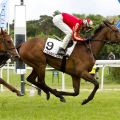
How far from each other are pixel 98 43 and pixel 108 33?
1.10 feet

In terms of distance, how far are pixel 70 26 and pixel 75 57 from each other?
2.69ft

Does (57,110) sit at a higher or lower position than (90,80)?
lower

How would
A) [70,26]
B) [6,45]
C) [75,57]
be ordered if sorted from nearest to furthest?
[6,45]
[75,57]
[70,26]

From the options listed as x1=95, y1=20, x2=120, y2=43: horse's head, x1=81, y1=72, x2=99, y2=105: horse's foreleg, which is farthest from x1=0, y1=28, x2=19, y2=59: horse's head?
x1=95, y1=20, x2=120, y2=43: horse's head

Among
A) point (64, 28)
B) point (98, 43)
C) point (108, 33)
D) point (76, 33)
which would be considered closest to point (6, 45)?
point (76, 33)

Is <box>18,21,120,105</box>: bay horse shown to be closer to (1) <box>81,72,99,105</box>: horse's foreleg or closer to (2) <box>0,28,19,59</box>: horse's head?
(1) <box>81,72,99,105</box>: horse's foreleg

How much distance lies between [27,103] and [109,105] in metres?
1.90

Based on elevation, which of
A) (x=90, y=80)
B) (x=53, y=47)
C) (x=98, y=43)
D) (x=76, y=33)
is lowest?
(x=90, y=80)

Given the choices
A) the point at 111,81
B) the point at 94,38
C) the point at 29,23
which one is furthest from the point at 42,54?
the point at 29,23

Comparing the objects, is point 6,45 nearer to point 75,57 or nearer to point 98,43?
point 75,57

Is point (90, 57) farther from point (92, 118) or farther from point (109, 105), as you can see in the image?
point (92, 118)

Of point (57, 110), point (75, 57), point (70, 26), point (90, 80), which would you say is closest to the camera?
point (57, 110)

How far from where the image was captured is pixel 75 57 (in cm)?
1125

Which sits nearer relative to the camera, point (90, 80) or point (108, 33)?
point (90, 80)
